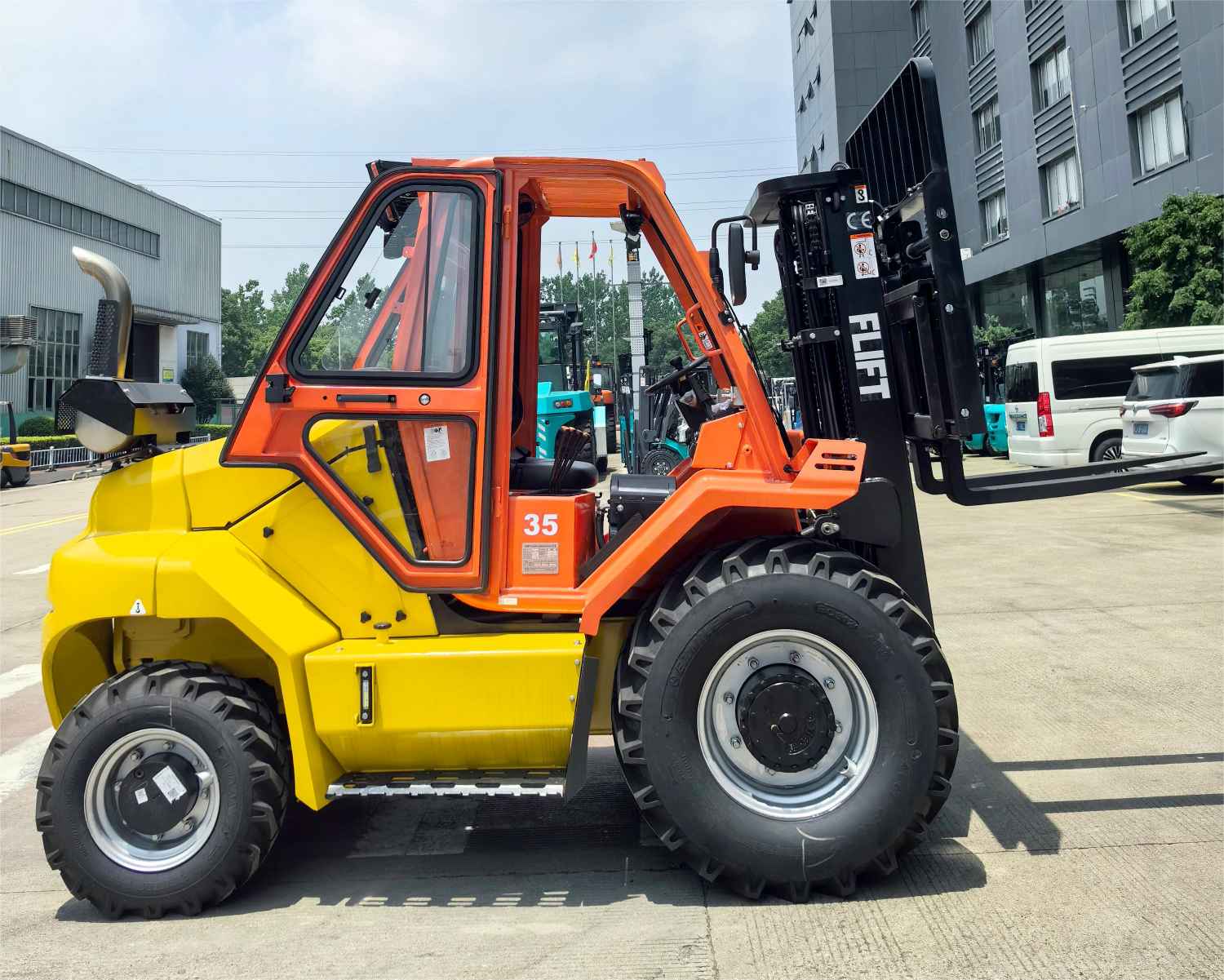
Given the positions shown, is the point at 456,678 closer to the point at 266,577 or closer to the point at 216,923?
the point at 266,577

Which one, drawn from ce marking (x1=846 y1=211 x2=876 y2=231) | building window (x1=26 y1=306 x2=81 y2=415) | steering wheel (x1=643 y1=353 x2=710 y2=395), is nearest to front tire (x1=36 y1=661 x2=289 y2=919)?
steering wheel (x1=643 y1=353 x2=710 y2=395)

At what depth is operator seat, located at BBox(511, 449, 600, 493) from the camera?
14.7ft

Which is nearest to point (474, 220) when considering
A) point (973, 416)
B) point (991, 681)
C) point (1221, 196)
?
point (973, 416)

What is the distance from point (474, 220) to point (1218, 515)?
13.0 meters

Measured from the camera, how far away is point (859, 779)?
12.2 feet

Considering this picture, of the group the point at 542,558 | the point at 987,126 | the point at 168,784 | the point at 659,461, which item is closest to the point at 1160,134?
the point at 987,126

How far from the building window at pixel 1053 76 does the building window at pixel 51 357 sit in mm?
41414

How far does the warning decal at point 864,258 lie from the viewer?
4.24 meters

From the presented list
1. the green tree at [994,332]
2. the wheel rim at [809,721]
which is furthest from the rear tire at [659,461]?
Result: the green tree at [994,332]

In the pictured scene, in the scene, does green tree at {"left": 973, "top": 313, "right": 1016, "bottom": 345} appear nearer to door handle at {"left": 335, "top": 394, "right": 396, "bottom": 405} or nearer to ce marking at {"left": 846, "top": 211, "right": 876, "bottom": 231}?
ce marking at {"left": 846, "top": 211, "right": 876, "bottom": 231}

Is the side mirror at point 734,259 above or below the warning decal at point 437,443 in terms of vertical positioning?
above

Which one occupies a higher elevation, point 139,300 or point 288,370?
point 139,300

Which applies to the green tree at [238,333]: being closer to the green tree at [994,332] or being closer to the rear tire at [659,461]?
the green tree at [994,332]

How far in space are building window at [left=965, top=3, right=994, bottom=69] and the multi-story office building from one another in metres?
0.06
